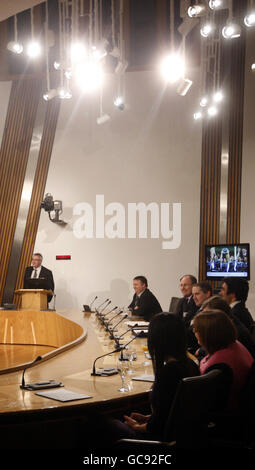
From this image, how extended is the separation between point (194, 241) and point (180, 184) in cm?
108

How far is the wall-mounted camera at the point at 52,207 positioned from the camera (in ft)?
27.1

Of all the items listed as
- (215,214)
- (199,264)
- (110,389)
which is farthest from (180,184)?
(110,389)

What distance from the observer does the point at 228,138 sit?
8.25 meters

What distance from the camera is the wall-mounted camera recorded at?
8.27m

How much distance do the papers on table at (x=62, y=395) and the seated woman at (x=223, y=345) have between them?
61 centimetres

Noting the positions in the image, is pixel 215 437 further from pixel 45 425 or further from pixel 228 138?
pixel 228 138

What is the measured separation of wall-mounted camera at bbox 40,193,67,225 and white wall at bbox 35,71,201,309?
0.14m

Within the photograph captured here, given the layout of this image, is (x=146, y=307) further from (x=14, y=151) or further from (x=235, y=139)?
(x=14, y=151)

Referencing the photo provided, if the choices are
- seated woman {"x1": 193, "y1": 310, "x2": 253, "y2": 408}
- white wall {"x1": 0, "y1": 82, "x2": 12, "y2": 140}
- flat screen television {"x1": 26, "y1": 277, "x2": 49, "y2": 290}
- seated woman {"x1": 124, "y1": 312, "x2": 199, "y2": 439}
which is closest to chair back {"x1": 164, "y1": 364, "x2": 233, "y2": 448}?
seated woman {"x1": 124, "y1": 312, "x2": 199, "y2": 439}

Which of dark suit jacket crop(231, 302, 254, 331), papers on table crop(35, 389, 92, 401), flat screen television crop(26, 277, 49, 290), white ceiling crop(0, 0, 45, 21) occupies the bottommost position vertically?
papers on table crop(35, 389, 92, 401)

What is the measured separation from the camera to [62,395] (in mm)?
2201

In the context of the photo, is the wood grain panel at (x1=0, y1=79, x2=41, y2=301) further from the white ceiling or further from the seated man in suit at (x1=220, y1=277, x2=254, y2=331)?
the seated man in suit at (x1=220, y1=277, x2=254, y2=331)

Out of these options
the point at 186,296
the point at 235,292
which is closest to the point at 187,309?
the point at 186,296

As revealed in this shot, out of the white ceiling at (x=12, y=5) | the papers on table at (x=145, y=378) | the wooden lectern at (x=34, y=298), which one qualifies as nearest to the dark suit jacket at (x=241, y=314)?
the papers on table at (x=145, y=378)
